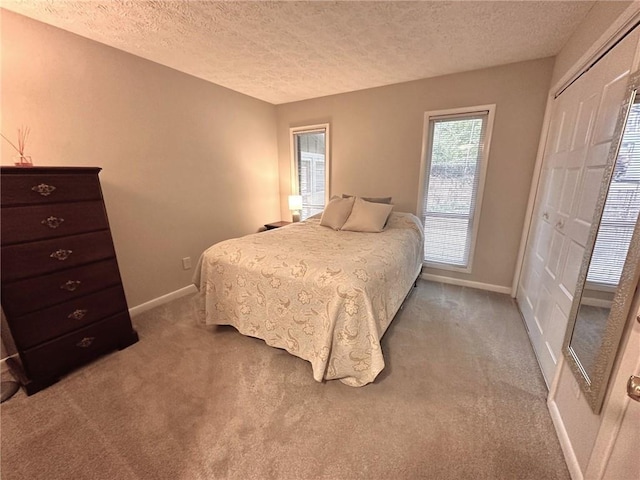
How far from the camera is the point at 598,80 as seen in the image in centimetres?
143

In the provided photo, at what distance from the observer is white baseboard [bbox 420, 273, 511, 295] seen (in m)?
2.87

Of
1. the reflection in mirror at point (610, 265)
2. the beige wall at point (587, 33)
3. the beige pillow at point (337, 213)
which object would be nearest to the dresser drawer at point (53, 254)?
the beige pillow at point (337, 213)

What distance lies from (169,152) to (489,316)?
11.5 ft

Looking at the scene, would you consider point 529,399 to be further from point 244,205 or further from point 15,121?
point 15,121

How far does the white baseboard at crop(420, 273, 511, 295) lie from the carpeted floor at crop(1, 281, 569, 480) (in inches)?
36.1

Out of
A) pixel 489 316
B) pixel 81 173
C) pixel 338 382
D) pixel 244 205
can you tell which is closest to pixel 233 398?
pixel 338 382

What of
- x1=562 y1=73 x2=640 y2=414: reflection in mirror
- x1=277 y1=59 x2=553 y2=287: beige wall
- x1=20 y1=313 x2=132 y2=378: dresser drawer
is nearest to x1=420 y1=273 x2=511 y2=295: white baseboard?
x1=277 y1=59 x2=553 y2=287: beige wall

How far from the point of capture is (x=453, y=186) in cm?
294

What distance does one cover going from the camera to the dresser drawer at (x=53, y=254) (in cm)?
144

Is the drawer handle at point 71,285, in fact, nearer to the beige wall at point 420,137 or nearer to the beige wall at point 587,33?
the beige wall at point 420,137

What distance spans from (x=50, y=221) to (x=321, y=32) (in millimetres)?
2240

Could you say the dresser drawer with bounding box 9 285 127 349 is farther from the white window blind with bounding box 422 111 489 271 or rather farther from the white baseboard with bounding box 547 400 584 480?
the white window blind with bounding box 422 111 489 271

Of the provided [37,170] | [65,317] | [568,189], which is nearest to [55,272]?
[65,317]

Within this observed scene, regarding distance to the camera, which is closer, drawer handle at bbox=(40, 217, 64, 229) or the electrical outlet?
the electrical outlet
